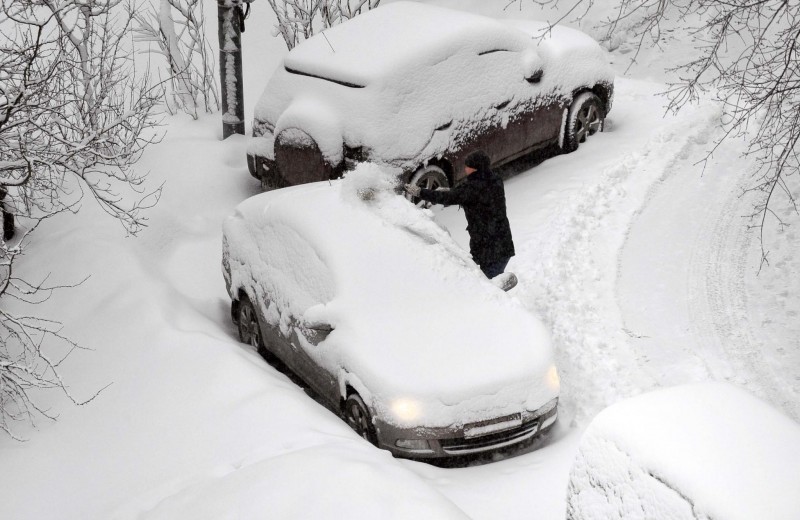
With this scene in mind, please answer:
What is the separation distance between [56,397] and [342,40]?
5.06 meters

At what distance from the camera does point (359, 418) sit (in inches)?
237

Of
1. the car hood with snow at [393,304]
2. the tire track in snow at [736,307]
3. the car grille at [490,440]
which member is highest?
the car hood with snow at [393,304]

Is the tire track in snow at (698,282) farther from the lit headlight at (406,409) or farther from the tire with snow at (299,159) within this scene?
the tire with snow at (299,159)

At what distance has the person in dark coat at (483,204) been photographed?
7500 mm

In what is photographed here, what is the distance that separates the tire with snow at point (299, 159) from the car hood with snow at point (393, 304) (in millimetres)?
1460

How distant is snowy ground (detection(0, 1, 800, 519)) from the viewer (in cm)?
511

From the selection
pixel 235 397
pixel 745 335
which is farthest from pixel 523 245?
pixel 235 397

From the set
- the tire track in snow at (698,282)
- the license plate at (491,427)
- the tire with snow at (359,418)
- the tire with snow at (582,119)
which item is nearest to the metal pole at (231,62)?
the tire with snow at (582,119)

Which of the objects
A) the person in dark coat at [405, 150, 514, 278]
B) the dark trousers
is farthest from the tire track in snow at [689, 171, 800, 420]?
the person in dark coat at [405, 150, 514, 278]

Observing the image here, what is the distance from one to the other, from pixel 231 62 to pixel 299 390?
19.2 ft

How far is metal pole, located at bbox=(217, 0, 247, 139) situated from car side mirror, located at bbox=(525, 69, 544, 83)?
12.0 ft

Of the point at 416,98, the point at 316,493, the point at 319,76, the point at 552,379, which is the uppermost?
the point at 319,76

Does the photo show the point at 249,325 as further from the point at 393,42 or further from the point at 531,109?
the point at 531,109

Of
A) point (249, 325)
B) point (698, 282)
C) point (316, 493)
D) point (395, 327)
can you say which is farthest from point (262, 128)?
point (316, 493)
